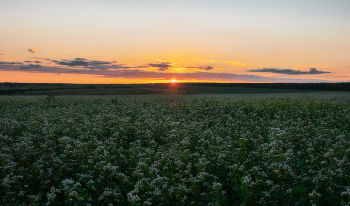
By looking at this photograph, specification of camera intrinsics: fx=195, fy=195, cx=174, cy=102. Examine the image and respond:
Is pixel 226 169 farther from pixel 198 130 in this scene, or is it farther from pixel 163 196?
pixel 198 130

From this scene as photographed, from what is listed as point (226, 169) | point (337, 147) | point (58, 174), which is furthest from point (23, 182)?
point (337, 147)

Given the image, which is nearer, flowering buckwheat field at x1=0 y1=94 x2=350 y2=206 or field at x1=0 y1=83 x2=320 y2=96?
flowering buckwheat field at x1=0 y1=94 x2=350 y2=206

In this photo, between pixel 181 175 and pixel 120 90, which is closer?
pixel 181 175

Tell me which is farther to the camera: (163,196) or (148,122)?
(148,122)

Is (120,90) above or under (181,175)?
above

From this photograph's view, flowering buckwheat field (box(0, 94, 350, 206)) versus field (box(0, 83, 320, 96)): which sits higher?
field (box(0, 83, 320, 96))

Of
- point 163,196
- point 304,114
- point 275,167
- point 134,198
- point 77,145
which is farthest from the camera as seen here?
point 304,114

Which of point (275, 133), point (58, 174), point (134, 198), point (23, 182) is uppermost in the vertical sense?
point (275, 133)

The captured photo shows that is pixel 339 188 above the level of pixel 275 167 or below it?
below

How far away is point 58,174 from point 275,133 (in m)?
6.15

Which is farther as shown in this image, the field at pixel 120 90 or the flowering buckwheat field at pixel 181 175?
the field at pixel 120 90

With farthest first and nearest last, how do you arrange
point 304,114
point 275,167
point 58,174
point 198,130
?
1. point 304,114
2. point 198,130
3. point 58,174
4. point 275,167

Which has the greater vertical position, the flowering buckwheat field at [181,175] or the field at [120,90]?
the field at [120,90]

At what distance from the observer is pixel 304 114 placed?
15102mm
